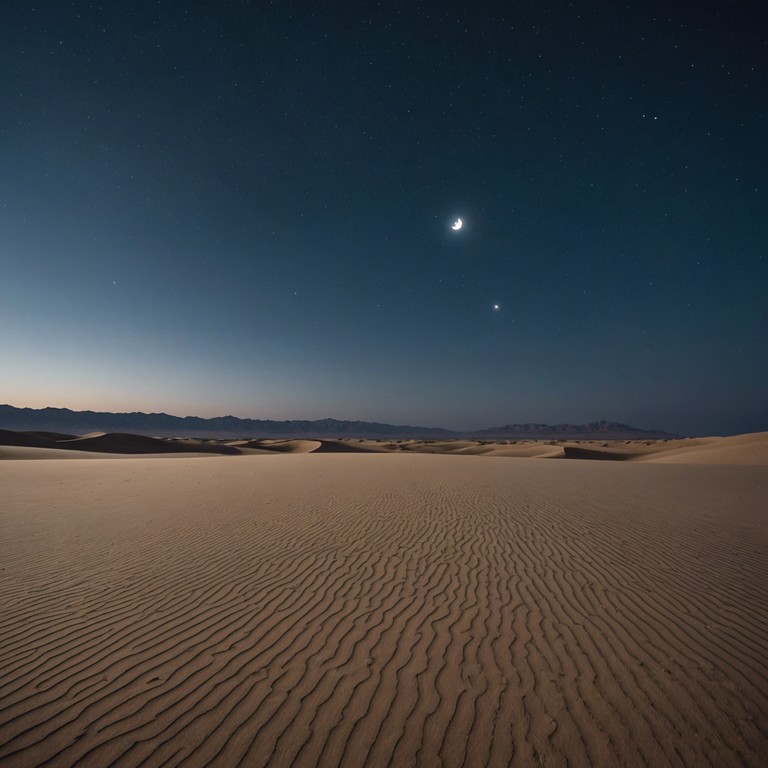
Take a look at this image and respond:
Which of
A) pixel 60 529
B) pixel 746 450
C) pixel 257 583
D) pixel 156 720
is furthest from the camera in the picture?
pixel 746 450

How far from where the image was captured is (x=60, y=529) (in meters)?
8.38

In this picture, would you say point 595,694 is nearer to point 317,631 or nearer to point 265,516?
point 317,631

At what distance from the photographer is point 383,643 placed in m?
4.05

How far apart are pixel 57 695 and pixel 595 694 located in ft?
15.9

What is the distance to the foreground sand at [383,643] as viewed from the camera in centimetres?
281

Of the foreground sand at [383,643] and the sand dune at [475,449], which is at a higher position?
the sand dune at [475,449]

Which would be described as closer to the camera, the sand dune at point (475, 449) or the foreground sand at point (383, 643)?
the foreground sand at point (383, 643)

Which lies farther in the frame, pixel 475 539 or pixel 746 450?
pixel 746 450

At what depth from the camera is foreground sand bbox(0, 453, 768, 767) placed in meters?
2.81

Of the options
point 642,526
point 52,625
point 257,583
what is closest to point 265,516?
point 257,583

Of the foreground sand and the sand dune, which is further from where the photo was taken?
the sand dune

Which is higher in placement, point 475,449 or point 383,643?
point 475,449

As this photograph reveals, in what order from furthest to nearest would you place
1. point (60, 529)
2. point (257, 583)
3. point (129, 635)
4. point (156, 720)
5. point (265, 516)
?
point (265, 516)
point (60, 529)
point (257, 583)
point (129, 635)
point (156, 720)

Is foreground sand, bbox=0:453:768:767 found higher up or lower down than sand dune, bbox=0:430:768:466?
lower down
